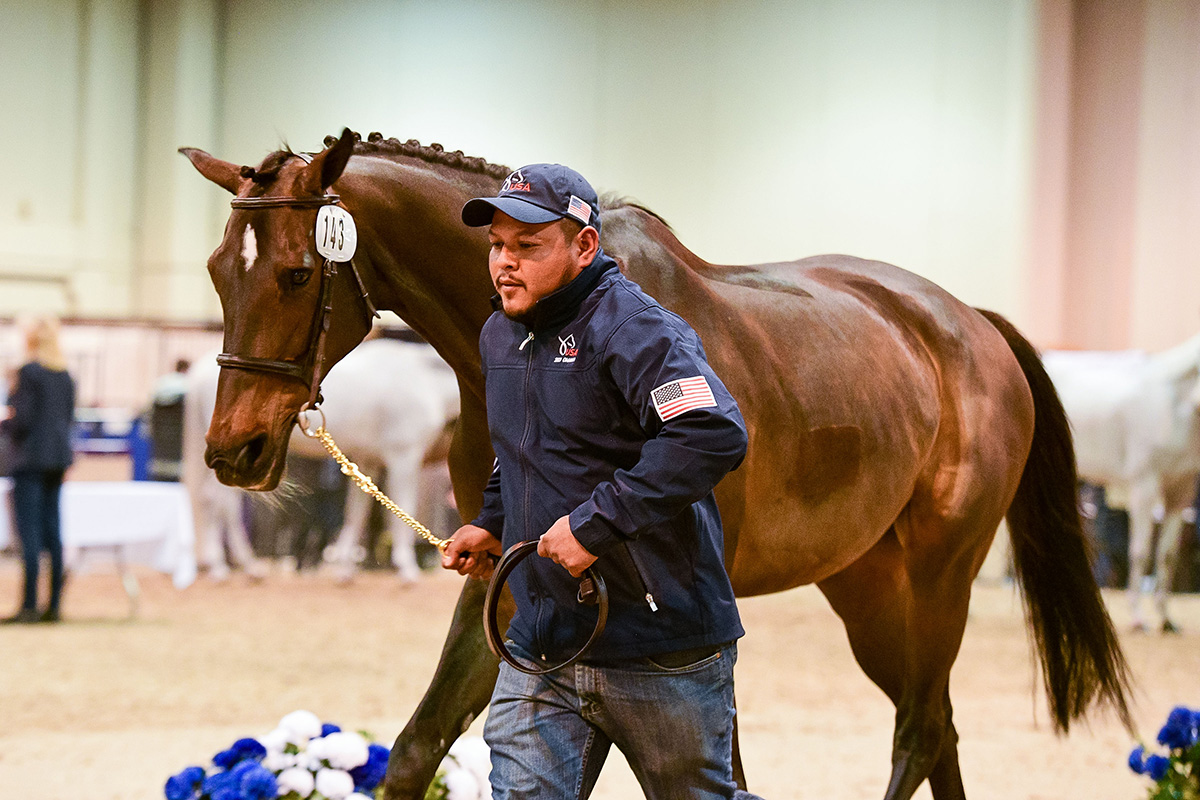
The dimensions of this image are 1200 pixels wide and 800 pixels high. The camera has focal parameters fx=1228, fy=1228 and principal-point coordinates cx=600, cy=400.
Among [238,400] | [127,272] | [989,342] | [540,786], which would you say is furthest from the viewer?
[127,272]

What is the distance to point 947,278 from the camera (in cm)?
1319

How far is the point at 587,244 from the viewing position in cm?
183

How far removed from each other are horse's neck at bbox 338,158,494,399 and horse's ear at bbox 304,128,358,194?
146 mm

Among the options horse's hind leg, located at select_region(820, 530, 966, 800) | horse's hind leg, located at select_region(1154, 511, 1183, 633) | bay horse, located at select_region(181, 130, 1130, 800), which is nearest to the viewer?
bay horse, located at select_region(181, 130, 1130, 800)

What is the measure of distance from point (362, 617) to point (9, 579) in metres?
3.67

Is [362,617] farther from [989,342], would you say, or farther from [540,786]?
[540,786]

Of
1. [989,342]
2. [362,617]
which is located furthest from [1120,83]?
[989,342]

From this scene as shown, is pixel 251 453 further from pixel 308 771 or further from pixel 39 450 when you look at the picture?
pixel 39 450

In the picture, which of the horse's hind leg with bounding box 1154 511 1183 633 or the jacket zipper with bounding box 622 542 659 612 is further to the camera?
the horse's hind leg with bounding box 1154 511 1183 633

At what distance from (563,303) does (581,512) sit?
33 centimetres

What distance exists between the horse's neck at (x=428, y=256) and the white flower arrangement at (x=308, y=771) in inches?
42.9

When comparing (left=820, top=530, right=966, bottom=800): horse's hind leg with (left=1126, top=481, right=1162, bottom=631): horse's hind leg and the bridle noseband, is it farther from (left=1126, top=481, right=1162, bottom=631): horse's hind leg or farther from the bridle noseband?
(left=1126, top=481, right=1162, bottom=631): horse's hind leg

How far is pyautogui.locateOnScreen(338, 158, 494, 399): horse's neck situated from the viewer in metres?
2.53

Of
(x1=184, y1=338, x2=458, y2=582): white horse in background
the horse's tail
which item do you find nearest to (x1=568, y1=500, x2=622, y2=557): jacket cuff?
the horse's tail
